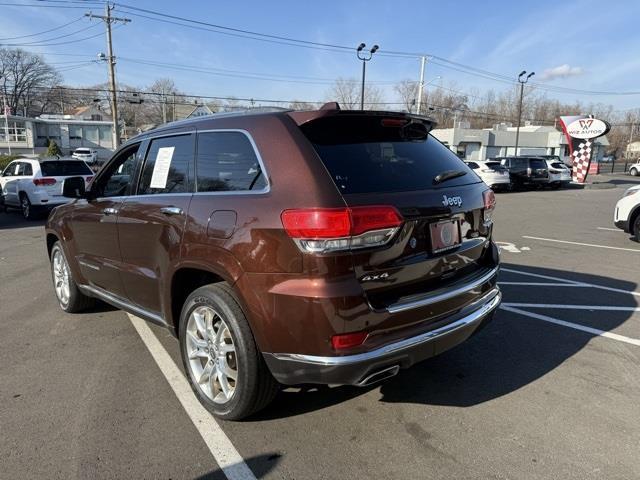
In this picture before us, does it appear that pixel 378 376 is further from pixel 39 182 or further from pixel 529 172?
pixel 529 172

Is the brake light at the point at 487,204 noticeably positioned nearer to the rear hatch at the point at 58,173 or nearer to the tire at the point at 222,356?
the tire at the point at 222,356

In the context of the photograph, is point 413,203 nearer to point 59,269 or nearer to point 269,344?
point 269,344

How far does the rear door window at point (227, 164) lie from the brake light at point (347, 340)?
94 cm

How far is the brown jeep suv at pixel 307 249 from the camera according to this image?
98.8 inches

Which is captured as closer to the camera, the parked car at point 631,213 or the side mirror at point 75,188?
the side mirror at point 75,188

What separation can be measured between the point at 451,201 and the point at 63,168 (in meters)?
13.6

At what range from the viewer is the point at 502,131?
68.6 meters

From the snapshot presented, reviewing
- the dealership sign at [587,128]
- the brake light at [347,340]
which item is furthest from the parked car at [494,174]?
the brake light at [347,340]

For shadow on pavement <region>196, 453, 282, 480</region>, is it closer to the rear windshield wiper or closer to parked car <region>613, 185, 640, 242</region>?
the rear windshield wiper

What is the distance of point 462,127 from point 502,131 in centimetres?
738

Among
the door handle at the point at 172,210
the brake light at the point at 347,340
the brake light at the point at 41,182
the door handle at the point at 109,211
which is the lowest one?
the brake light at the point at 347,340

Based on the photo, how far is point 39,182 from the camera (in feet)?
43.4

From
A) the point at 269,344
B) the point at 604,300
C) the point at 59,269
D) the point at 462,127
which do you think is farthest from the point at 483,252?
the point at 462,127

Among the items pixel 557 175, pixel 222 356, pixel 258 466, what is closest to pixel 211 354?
pixel 222 356
